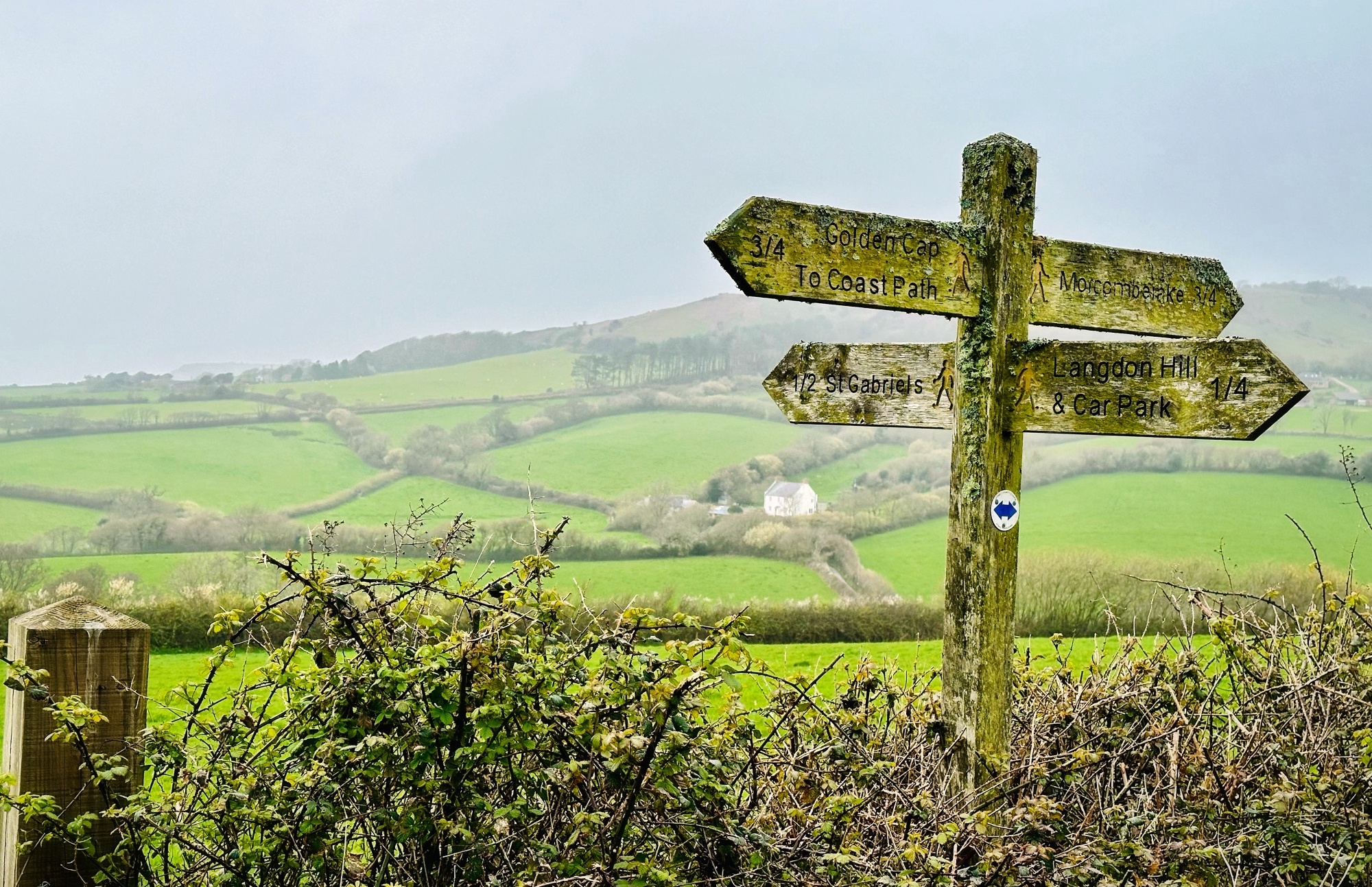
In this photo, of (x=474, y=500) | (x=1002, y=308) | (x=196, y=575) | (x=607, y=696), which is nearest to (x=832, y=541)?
(x=474, y=500)

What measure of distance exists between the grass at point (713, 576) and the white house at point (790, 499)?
122cm

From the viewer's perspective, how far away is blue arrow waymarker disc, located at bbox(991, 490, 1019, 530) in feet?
12.4

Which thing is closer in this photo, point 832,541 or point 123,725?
point 123,725

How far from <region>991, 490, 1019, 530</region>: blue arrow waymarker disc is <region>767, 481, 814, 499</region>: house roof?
12543mm

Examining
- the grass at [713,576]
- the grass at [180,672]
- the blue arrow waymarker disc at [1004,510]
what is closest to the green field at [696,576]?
the grass at [713,576]

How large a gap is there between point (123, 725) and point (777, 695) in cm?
242

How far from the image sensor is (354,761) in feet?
9.73

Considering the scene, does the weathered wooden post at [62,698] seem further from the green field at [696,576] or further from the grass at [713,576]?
the grass at [713,576]

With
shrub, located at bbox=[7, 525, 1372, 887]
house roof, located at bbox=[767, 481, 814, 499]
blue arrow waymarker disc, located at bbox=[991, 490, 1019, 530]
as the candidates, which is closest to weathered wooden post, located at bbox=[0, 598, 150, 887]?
shrub, located at bbox=[7, 525, 1372, 887]

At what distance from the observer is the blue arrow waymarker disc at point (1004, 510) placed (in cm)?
379

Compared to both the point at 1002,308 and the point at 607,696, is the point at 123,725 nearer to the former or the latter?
the point at 607,696

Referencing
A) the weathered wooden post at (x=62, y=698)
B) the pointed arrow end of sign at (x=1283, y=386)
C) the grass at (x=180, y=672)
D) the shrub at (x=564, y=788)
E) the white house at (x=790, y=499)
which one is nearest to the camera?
the shrub at (x=564, y=788)

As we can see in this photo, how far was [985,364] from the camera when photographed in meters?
3.82

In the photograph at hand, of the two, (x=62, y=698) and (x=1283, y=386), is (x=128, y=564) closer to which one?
(x=62, y=698)
